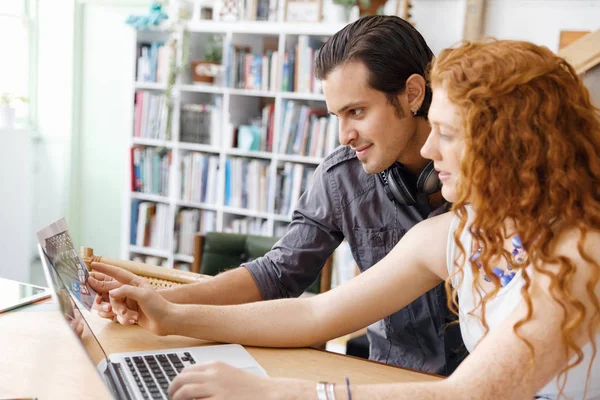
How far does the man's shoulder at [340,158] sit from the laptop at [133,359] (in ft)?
2.17

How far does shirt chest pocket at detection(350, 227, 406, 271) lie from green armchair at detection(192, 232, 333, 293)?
73 cm

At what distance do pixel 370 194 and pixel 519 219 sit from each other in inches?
29.9

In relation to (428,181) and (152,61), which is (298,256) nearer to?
(428,181)

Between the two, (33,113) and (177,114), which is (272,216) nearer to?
(177,114)

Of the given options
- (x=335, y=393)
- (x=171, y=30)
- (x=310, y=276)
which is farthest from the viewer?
(x=171, y=30)

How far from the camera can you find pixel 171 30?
422 centimetres

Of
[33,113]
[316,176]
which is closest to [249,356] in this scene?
[316,176]

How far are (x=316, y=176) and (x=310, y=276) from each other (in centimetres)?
27

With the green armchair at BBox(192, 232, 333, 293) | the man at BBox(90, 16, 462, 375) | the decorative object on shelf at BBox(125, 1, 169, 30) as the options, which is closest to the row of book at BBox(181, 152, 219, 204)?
the decorative object on shelf at BBox(125, 1, 169, 30)

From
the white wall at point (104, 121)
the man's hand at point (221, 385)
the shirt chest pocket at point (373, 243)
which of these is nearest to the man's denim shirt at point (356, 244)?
the shirt chest pocket at point (373, 243)

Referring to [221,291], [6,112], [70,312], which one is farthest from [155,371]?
[6,112]

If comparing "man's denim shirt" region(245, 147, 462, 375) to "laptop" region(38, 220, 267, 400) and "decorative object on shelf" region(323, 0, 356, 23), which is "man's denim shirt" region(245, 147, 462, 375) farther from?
"decorative object on shelf" region(323, 0, 356, 23)

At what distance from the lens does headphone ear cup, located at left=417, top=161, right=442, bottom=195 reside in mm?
1657

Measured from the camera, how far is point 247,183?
166 inches
